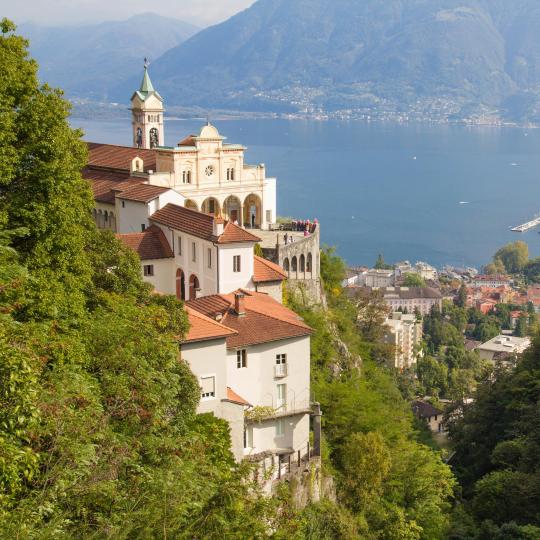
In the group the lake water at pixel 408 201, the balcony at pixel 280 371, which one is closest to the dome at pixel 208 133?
the balcony at pixel 280 371

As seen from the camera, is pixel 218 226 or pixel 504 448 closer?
pixel 218 226

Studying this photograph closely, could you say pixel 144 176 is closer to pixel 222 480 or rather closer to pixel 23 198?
pixel 23 198

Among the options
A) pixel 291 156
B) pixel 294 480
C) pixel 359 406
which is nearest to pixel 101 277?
pixel 294 480

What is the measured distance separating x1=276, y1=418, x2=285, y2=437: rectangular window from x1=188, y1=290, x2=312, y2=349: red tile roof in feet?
5.71

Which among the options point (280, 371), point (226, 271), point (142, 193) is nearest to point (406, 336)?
point (142, 193)

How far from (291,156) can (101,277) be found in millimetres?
163963

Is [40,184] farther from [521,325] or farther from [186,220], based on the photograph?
[521,325]

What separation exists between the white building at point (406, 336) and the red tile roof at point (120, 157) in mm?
41378

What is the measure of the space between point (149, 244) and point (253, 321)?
766 centimetres

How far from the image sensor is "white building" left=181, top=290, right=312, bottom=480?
16.0m

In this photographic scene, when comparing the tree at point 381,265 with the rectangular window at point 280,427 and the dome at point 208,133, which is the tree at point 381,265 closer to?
the dome at point 208,133

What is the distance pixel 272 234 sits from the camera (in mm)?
31859

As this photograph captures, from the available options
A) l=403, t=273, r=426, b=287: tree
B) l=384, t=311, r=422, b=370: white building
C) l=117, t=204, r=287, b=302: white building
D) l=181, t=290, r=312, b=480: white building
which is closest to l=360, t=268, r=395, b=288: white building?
l=403, t=273, r=426, b=287: tree

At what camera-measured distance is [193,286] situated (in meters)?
23.6
